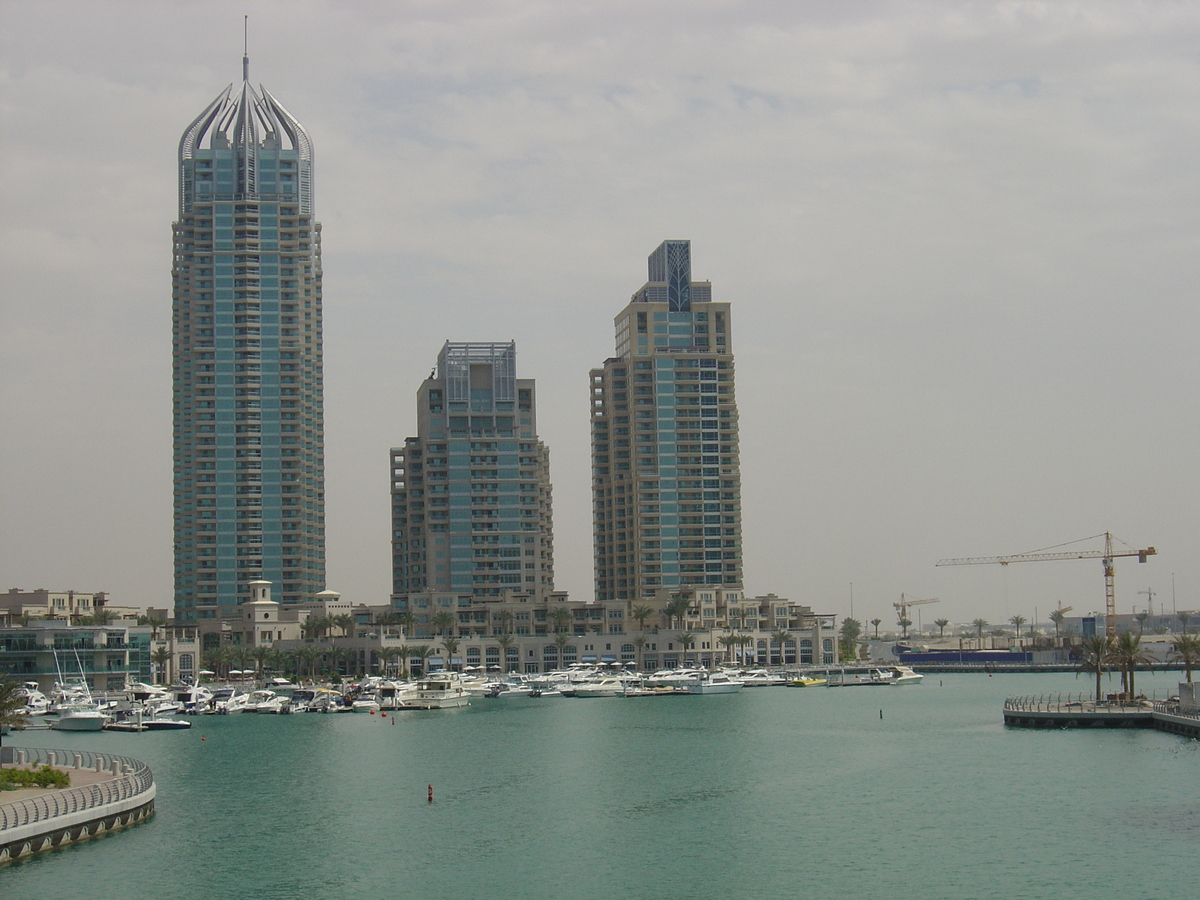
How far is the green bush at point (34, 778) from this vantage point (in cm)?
7575

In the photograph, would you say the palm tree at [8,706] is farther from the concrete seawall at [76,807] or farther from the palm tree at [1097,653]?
the palm tree at [1097,653]

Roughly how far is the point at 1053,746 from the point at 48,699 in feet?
402

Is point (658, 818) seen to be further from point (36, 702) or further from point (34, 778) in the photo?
point (36, 702)

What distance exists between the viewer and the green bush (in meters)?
75.8

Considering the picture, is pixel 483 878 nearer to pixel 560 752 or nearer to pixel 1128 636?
pixel 560 752

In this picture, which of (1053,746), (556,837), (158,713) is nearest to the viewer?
(556,837)

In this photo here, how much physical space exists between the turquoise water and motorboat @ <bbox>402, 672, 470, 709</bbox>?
158 feet

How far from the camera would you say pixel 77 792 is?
74750 millimetres

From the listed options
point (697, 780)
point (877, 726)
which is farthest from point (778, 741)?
point (697, 780)

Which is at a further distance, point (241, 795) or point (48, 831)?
point (241, 795)

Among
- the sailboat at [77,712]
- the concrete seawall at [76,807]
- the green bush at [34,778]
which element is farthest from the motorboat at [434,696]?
the green bush at [34,778]

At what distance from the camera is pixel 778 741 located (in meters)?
132

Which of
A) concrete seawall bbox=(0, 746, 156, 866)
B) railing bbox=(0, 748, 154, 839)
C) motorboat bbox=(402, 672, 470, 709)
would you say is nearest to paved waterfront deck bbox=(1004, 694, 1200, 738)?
motorboat bbox=(402, 672, 470, 709)

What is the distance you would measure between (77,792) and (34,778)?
3134 mm
